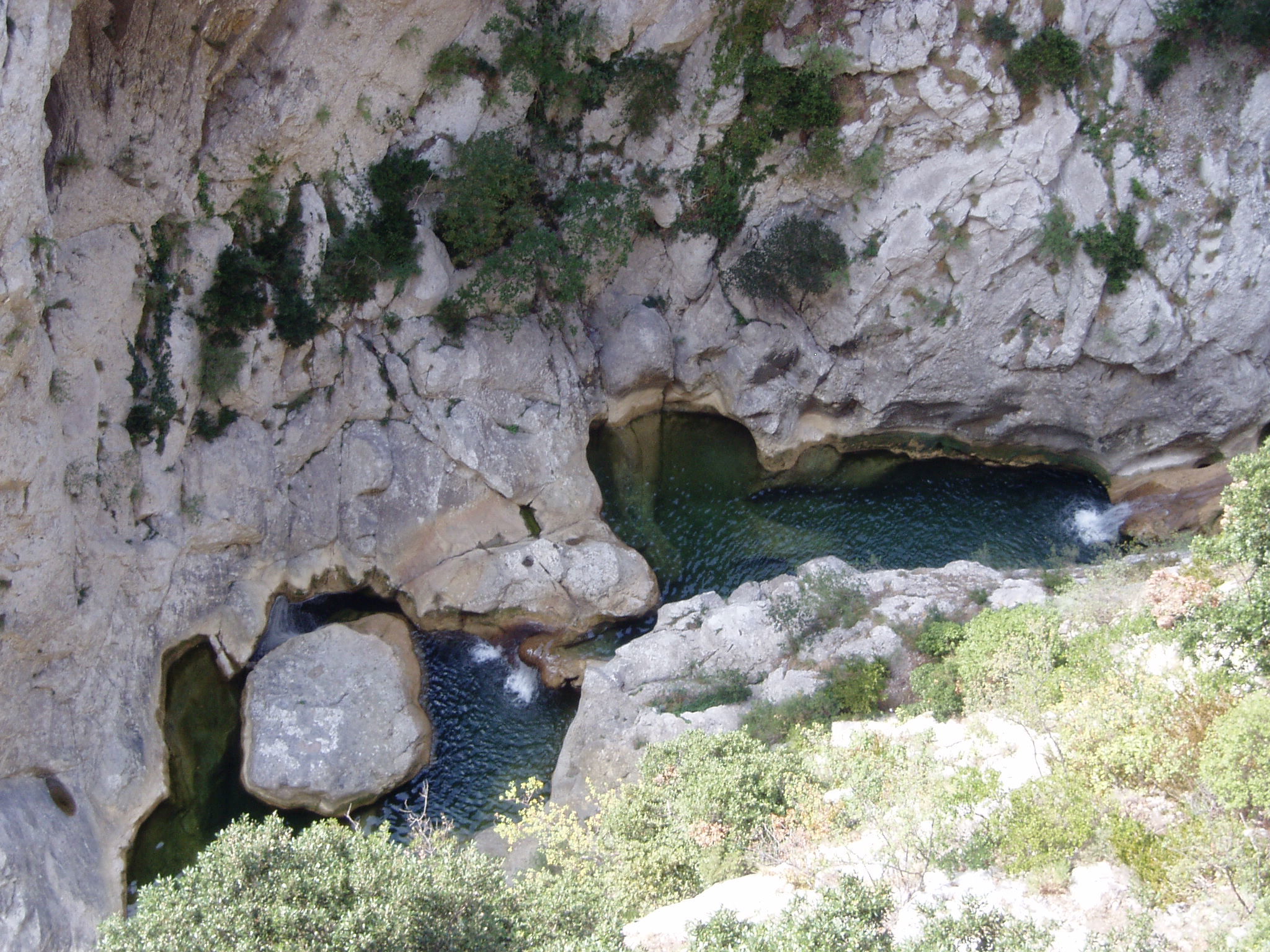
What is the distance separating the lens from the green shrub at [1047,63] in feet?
69.3

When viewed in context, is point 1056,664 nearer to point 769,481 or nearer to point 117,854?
point 769,481

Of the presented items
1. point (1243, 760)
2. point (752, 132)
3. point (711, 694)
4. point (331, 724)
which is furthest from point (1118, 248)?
point (331, 724)

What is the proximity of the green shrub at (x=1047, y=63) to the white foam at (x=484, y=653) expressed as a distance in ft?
62.0

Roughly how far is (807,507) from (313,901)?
17.1m

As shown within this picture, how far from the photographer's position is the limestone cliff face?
1683cm

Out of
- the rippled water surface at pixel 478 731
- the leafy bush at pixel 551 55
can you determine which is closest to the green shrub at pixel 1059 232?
the leafy bush at pixel 551 55

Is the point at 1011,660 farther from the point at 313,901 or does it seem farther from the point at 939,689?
the point at 313,901

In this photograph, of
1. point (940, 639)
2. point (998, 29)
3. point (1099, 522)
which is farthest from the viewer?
point (1099, 522)

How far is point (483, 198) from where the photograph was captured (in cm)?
2231

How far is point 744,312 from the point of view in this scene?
2505 cm

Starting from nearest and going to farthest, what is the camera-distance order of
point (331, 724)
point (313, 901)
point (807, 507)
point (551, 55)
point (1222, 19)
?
point (313, 901), point (331, 724), point (1222, 19), point (551, 55), point (807, 507)

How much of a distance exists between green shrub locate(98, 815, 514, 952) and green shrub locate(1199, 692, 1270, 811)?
850cm

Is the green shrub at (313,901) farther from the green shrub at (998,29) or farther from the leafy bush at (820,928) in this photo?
the green shrub at (998,29)

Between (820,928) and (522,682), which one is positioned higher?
(820,928)
